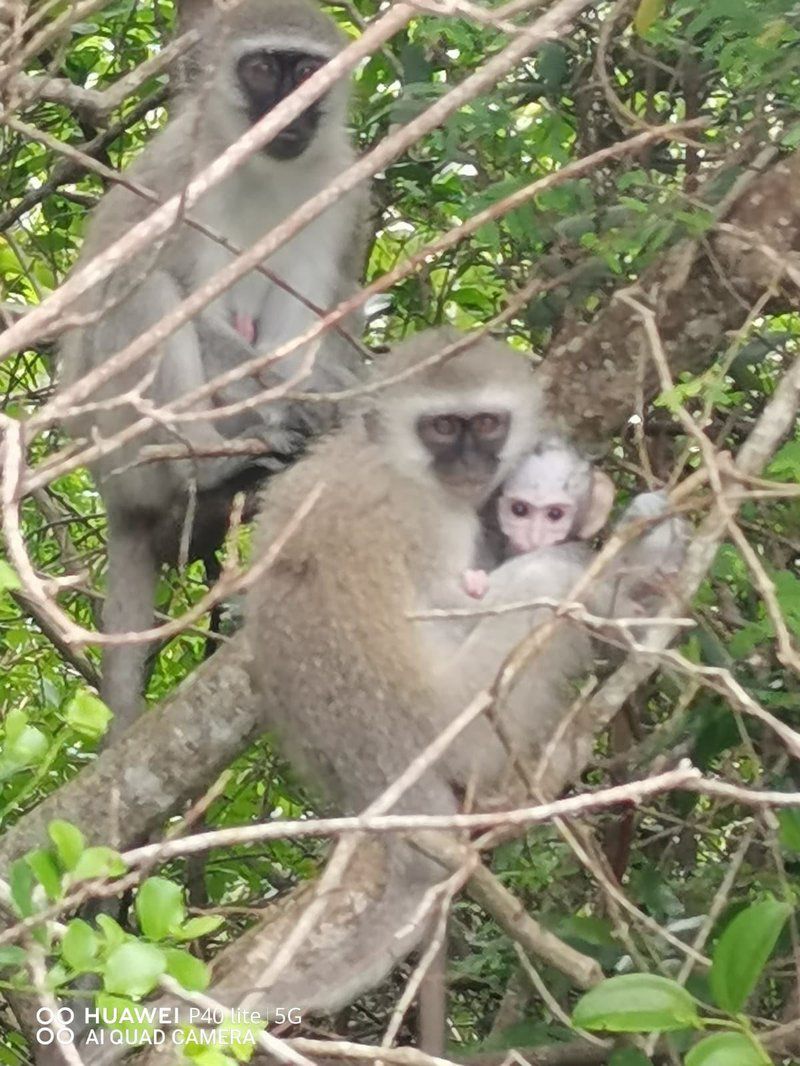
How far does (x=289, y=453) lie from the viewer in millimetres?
4566

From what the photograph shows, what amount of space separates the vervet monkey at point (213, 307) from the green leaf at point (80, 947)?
8.19 feet

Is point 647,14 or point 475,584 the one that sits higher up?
point 647,14

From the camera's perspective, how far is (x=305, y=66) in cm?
480

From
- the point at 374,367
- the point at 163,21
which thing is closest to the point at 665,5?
the point at 374,367

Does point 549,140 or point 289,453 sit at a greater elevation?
point 549,140

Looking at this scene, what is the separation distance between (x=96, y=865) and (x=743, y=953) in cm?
109

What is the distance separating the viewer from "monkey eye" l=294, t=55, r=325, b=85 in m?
4.78

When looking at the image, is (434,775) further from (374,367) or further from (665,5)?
(665,5)

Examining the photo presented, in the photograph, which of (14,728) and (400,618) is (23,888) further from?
(400,618)

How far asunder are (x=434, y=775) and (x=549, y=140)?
141cm

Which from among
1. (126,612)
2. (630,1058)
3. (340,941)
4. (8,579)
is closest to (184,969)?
(8,579)

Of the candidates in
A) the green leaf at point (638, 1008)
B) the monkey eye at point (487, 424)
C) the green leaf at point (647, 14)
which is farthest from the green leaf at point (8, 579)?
the monkey eye at point (487, 424)

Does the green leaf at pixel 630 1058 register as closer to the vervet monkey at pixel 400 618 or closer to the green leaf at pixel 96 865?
the vervet monkey at pixel 400 618

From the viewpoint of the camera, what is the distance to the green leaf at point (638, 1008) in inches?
88.5
